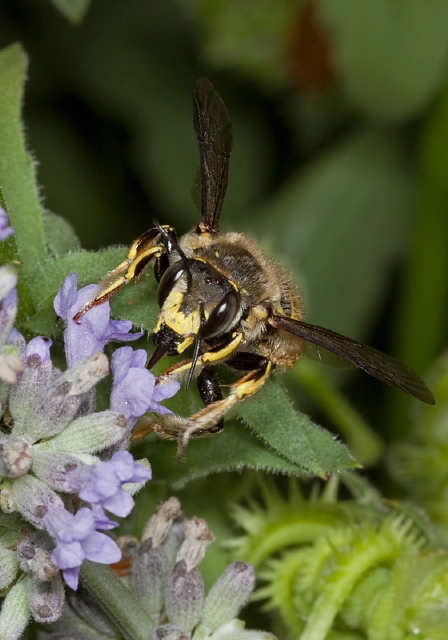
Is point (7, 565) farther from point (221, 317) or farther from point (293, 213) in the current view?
point (293, 213)

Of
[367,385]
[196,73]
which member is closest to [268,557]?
[367,385]

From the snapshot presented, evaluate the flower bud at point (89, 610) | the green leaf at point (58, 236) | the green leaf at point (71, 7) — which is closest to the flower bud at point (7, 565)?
the flower bud at point (89, 610)

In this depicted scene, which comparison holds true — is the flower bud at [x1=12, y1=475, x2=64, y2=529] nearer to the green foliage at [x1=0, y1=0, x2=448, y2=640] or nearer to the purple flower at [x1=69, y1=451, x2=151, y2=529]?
the purple flower at [x1=69, y1=451, x2=151, y2=529]

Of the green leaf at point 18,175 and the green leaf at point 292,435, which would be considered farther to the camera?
the green leaf at point 18,175

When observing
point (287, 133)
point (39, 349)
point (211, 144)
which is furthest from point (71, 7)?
point (287, 133)

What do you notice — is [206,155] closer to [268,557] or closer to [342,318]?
[268,557]

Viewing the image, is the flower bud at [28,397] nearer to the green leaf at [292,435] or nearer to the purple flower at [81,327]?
the purple flower at [81,327]
